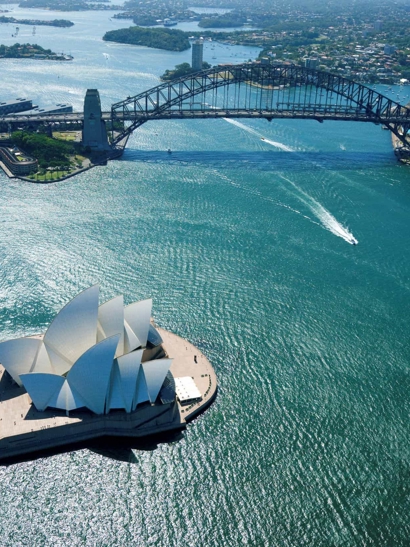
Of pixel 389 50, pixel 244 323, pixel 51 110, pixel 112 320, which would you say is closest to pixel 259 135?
pixel 51 110

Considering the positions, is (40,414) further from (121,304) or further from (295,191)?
(295,191)

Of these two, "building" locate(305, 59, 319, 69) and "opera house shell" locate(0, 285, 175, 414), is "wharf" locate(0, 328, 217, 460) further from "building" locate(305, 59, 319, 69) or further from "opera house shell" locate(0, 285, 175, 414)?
"building" locate(305, 59, 319, 69)

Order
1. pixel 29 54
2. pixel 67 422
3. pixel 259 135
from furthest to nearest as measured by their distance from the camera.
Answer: pixel 29 54 < pixel 259 135 < pixel 67 422

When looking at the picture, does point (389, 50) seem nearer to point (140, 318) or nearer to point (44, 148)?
point (44, 148)

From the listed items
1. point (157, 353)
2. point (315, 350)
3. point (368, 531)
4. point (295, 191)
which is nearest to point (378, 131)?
point (295, 191)

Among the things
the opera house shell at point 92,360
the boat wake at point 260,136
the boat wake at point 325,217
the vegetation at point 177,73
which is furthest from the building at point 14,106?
the opera house shell at point 92,360

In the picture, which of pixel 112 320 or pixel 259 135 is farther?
pixel 259 135

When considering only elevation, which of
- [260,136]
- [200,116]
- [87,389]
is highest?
[200,116]
